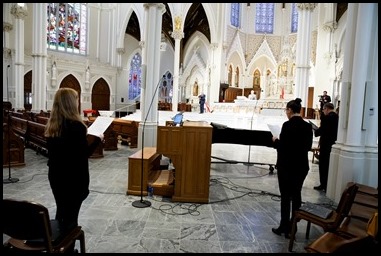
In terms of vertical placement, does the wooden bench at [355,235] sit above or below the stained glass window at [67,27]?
below

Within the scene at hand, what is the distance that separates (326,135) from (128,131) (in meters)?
6.98

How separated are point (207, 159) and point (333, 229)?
2.26 m

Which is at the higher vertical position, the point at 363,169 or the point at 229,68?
the point at 229,68

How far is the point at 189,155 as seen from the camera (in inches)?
188

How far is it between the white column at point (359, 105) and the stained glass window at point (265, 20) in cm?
2464

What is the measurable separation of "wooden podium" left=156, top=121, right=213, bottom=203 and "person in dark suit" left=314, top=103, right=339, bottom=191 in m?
2.62

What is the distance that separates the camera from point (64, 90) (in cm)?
260

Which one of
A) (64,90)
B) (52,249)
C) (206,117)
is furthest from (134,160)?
(206,117)

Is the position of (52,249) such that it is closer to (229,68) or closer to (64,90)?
(64,90)

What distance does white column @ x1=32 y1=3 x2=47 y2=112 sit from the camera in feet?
43.9

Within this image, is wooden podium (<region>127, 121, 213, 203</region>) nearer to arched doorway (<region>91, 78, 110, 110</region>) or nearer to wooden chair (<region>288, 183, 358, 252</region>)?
wooden chair (<region>288, 183, 358, 252</region>)

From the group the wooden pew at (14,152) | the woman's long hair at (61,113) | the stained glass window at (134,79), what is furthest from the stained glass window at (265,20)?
the woman's long hair at (61,113)

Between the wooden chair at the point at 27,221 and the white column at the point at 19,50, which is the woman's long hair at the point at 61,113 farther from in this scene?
the white column at the point at 19,50

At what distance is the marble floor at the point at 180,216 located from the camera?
3.35 metres
